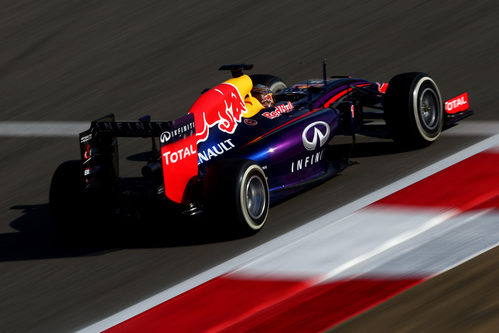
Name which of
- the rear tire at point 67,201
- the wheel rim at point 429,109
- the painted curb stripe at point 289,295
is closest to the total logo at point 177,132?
the rear tire at point 67,201

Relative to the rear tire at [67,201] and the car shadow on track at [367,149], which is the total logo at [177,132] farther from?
the car shadow on track at [367,149]

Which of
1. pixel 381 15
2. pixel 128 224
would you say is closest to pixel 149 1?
pixel 381 15

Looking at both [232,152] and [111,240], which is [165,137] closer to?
[232,152]

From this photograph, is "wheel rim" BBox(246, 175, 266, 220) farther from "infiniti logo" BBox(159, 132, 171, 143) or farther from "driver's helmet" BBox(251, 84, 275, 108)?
"driver's helmet" BBox(251, 84, 275, 108)

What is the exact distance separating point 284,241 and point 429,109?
104 inches

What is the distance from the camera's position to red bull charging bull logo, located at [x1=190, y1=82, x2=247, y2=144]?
24.0 feet

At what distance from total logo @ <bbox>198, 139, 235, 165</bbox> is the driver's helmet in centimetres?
92

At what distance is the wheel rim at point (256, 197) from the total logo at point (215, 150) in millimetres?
534

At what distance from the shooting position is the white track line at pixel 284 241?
5.79m

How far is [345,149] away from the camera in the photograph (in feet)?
27.6

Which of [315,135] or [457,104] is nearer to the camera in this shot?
[315,135]

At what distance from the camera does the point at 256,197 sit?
6914 mm

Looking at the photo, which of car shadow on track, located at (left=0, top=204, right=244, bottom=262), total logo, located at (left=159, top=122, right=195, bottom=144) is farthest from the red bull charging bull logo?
car shadow on track, located at (left=0, top=204, right=244, bottom=262)

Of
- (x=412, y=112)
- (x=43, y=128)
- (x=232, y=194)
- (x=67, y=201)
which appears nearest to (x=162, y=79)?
(x=43, y=128)
